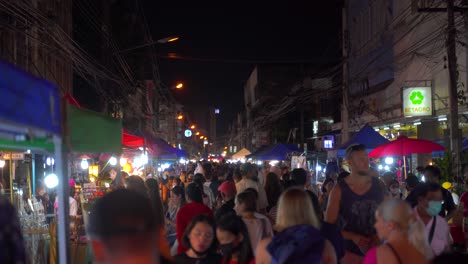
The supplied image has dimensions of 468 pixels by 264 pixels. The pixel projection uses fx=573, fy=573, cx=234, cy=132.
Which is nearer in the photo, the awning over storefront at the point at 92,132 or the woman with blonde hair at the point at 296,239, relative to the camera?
the woman with blonde hair at the point at 296,239

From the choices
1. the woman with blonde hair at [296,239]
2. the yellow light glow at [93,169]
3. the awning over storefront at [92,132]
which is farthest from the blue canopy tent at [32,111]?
the yellow light glow at [93,169]

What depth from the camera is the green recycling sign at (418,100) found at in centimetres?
2255

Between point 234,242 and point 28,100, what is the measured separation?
244 centimetres

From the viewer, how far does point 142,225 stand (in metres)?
2.07

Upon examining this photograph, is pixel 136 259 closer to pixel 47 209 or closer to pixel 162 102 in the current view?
pixel 47 209

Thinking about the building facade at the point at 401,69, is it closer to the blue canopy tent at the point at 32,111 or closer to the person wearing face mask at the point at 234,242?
the person wearing face mask at the point at 234,242

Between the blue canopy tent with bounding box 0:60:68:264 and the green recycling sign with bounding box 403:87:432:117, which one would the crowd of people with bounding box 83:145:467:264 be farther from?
the green recycling sign with bounding box 403:87:432:117

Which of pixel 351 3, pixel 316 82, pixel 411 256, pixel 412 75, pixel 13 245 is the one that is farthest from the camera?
pixel 316 82

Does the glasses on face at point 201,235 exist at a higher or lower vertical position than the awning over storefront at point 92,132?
lower

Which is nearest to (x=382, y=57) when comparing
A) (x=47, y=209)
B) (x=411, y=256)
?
(x=47, y=209)

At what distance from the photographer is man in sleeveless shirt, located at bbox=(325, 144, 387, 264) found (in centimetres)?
581

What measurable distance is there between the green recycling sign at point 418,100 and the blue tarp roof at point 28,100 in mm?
19859

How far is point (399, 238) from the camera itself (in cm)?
423

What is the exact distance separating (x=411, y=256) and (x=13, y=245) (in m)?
2.81
